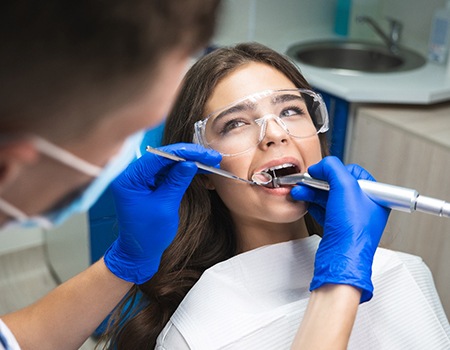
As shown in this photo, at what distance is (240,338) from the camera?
1329mm

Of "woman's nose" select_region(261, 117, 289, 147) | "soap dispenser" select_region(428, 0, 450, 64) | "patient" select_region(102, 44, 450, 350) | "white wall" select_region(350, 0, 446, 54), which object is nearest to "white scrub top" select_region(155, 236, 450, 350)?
"patient" select_region(102, 44, 450, 350)

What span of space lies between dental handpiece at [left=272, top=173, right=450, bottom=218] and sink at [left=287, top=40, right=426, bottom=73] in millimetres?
1804

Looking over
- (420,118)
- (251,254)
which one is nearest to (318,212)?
(251,254)

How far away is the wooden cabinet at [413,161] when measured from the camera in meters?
2.33

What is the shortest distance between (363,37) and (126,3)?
3.14 m

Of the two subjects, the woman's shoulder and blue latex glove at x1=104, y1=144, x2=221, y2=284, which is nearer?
blue latex glove at x1=104, y1=144, x2=221, y2=284

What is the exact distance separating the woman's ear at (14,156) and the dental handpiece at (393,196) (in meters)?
0.88

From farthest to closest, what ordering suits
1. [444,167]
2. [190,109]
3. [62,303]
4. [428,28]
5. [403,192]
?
1. [428,28]
2. [444,167]
3. [190,109]
4. [62,303]
5. [403,192]

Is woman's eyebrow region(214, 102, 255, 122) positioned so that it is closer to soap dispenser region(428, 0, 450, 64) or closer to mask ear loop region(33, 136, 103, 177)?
mask ear loop region(33, 136, 103, 177)

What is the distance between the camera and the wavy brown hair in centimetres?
150

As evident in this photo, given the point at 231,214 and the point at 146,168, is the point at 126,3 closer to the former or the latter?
the point at 146,168

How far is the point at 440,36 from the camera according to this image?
293cm

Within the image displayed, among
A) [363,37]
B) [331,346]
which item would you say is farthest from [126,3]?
[363,37]

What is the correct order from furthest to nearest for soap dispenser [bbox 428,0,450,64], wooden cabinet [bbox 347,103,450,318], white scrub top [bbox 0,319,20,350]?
soap dispenser [bbox 428,0,450,64] → wooden cabinet [bbox 347,103,450,318] → white scrub top [bbox 0,319,20,350]
